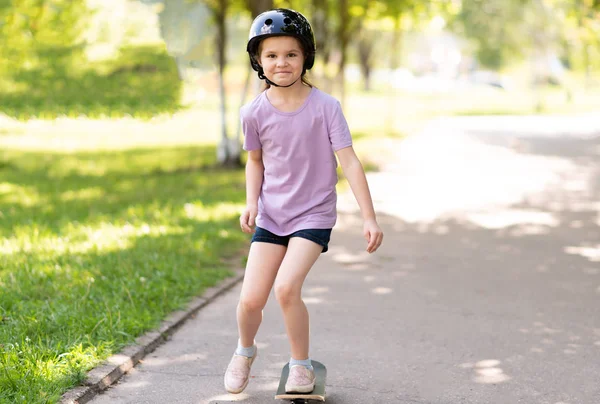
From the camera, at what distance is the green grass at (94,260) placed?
14.5ft

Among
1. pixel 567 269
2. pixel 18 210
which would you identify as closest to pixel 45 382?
pixel 567 269

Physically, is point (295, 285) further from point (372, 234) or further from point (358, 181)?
point (358, 181)

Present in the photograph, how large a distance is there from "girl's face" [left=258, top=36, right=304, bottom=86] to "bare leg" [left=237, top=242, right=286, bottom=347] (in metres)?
0.75

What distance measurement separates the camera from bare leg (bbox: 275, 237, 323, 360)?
149 inches

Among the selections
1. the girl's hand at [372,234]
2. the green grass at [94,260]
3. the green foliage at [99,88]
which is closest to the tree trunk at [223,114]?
the green grass at [94,260]

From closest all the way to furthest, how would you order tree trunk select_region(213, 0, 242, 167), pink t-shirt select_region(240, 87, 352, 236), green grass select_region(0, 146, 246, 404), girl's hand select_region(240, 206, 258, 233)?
pink t-shirt select_region(240, 87, 352, 236)
girl's hand select_region(240, 206, 258, 233)
green grass select_region(0, 146, 246, 404)
tree trunk select_region(213, 0, 242, 167)

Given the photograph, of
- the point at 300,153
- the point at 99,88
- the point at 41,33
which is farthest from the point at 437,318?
the point at 99,88

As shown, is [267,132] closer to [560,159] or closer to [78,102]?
[560,159]

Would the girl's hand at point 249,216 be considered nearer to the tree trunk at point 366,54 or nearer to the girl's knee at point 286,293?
the girl's knee at point 286,293

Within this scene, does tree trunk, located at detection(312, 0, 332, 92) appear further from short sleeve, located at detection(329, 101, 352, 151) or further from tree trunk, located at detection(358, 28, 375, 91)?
tree trunk, located at detection(358, 28, 375, 91)

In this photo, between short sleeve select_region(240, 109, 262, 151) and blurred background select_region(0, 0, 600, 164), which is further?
blurred background select_region(0, 0, 600, 164)

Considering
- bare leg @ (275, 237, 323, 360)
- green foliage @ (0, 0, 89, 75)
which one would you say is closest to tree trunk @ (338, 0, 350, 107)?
green foliage @ (0, 0, 89, 75)

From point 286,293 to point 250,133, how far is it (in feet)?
2.45

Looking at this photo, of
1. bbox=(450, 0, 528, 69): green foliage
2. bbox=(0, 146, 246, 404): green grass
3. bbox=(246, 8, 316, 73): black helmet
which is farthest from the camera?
bbox=(450, 0, 528, 69): green foliage
